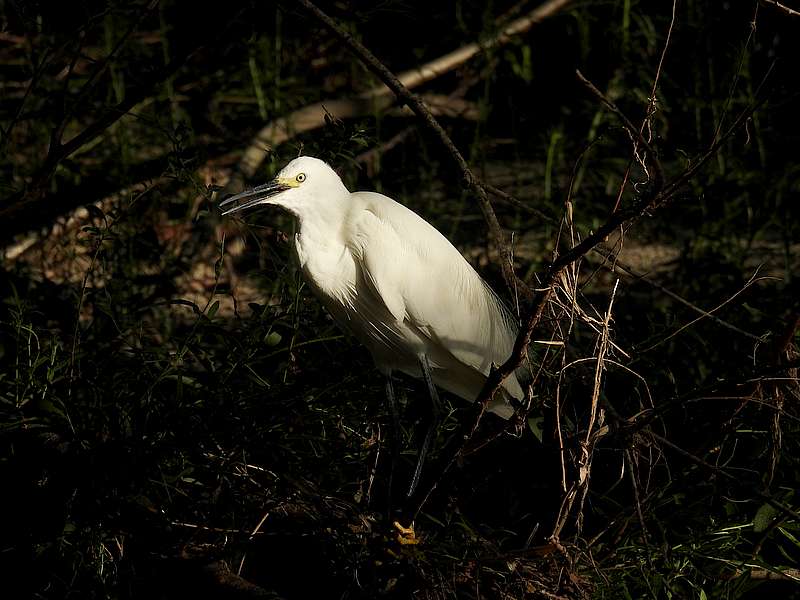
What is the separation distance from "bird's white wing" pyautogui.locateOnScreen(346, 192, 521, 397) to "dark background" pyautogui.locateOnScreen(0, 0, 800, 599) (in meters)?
0.15

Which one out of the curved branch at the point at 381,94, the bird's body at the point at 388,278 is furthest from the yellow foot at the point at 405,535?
the curved branch at the point at 381,94

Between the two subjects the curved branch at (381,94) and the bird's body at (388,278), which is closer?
the bird's body at (388,278)

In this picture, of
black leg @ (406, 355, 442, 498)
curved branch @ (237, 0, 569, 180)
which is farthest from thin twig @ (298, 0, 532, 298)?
curved branch @ (237, 0, 569, 180)

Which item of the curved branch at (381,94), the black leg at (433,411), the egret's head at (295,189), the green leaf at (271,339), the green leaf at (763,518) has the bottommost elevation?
the green leaf at (763,518)

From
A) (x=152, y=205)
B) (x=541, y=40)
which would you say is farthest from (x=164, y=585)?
(x=541, y=40)

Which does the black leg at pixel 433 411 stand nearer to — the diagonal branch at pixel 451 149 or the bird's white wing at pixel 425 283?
the bird's white wing at pixel 425 283

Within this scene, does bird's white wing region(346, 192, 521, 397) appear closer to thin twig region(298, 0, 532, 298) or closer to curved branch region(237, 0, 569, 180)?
thin twig region(298, 0, 532, 298)

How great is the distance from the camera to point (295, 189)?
1.92m

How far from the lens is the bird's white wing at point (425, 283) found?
201 centimetres

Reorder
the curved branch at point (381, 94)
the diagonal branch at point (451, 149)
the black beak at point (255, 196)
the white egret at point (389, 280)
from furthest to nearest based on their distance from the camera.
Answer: the curved branch at point (381, 94) < the white egret at point (389, 280) < the black beak at point (255, 196) < the diagonal branch at point (451, 149)

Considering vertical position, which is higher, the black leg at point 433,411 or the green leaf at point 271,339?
the green leaf at point 271,339

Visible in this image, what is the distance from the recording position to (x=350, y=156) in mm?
2189

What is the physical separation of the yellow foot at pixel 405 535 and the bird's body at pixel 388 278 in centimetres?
42

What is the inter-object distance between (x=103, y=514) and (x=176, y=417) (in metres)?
0.23
